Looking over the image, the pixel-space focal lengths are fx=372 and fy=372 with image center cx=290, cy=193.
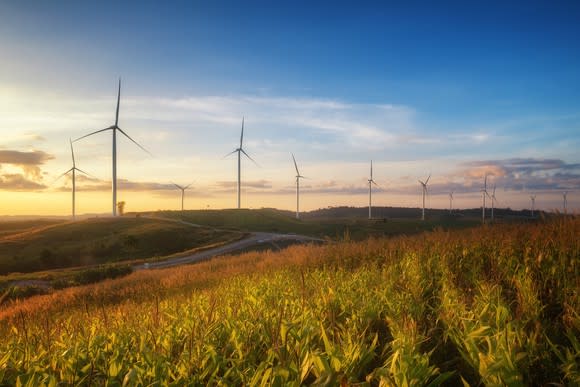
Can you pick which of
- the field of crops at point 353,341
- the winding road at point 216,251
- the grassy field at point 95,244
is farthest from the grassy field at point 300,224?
the field of crops at point 353,341

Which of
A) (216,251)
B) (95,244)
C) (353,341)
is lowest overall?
(95,244)

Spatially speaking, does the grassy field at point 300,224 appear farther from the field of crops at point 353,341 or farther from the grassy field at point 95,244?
the field of crops at point 353,341

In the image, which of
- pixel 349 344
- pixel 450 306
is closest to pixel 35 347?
pixel 349 344

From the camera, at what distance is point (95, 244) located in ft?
264

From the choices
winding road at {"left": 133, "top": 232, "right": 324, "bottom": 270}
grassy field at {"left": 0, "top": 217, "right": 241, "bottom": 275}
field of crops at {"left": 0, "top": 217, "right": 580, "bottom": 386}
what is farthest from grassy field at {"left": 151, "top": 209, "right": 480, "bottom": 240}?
field of crops at {"left": 0, "top": 217, "right": 580, "bottom": 386}

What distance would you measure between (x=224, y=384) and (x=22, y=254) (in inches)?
3494

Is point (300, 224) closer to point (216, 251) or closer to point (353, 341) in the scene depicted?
point (216, 251)

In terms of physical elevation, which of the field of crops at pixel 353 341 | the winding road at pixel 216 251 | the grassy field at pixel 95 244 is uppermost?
the field of crops at pixel 353 341

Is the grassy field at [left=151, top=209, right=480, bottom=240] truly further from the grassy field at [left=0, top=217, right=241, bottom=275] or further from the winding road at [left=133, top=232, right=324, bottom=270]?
the winding road at [left=133, top=232, right=324, bottom=270]

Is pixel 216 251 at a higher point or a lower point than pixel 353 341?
lower

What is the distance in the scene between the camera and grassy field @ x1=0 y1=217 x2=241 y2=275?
7069cm

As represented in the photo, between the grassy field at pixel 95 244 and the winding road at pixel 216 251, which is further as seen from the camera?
the grassy field at pixel 95 244

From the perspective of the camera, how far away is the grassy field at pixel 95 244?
7069cm

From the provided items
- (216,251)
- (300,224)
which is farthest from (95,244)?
(300,224)
